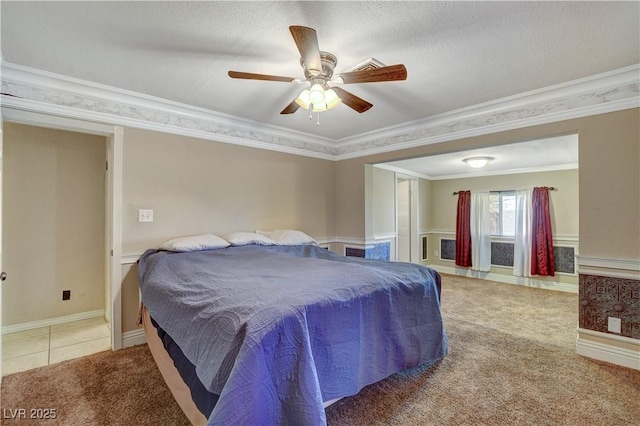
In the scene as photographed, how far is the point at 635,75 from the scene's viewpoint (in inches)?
87.7

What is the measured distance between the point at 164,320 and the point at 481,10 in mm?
2483

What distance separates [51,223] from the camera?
3195 mm

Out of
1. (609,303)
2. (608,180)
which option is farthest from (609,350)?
(608,180)

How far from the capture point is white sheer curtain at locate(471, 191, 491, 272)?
5.77 metres

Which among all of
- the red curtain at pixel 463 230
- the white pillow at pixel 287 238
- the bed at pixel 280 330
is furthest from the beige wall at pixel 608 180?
the red curtain at pixel 463 230

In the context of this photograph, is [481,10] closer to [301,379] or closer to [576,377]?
[301,379]

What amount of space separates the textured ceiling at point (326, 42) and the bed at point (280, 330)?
4.90 ft

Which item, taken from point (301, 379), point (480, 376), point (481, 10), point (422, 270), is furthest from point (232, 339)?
point (481, 10)

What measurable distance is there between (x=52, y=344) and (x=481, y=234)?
648cm

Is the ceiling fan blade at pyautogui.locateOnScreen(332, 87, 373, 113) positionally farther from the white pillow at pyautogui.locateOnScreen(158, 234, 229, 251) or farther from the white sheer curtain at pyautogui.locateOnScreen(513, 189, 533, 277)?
the white sheer curtain at pyautogui.locateOnScreen(513, 189, 533, 277)

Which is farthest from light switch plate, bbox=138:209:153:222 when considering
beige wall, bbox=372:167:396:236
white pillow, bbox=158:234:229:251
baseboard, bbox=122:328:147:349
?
beige wall, bbox=372:167:396:236

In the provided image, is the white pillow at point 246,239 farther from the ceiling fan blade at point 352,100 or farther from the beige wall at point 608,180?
the beige wall at point 608,180

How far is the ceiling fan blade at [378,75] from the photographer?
1677 millimetres

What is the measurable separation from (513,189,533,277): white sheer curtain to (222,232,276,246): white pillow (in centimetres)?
464
